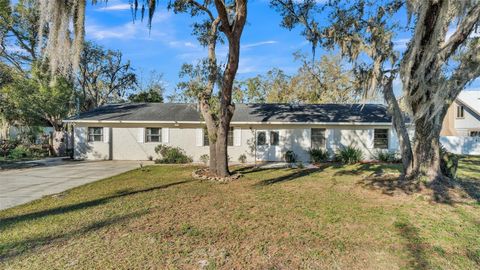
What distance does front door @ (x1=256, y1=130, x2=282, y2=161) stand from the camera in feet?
46.3

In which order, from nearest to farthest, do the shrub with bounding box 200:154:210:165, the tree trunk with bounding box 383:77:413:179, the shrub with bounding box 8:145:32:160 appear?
1. the tree trunk with bounding box 383:77:413:179
2. the shrub with bounding box 200:154:210:165
3. the shrub with bounding box 8:145:32:160

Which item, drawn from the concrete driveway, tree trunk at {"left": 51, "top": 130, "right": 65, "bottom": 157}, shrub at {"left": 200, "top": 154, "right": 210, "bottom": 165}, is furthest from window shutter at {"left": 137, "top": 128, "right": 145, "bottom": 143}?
tree trunk at {"left": 51, "top": 130, "right": 65, "bottom": 157}

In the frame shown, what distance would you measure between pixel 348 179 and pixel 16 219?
29.7 ft

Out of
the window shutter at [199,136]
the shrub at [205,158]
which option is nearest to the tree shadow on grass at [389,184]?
the shrub at [205,158]

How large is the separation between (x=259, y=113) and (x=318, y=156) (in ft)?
13.6

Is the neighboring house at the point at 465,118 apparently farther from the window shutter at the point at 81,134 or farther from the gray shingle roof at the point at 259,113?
the window shutter at the point at 81,134

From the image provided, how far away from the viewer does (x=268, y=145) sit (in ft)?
46.3

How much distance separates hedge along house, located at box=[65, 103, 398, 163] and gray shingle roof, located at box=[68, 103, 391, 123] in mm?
54

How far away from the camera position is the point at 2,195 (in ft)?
21.7

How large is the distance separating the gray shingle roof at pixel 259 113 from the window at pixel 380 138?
66cm

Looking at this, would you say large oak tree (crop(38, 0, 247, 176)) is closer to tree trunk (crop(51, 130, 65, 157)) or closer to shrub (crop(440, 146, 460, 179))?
shrub (crop(440, 146, 460, 179))

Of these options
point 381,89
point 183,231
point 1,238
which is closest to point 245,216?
point 183,231

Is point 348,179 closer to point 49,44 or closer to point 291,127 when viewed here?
point 291,127

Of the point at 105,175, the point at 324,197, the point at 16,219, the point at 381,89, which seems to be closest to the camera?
the point at 16,219
